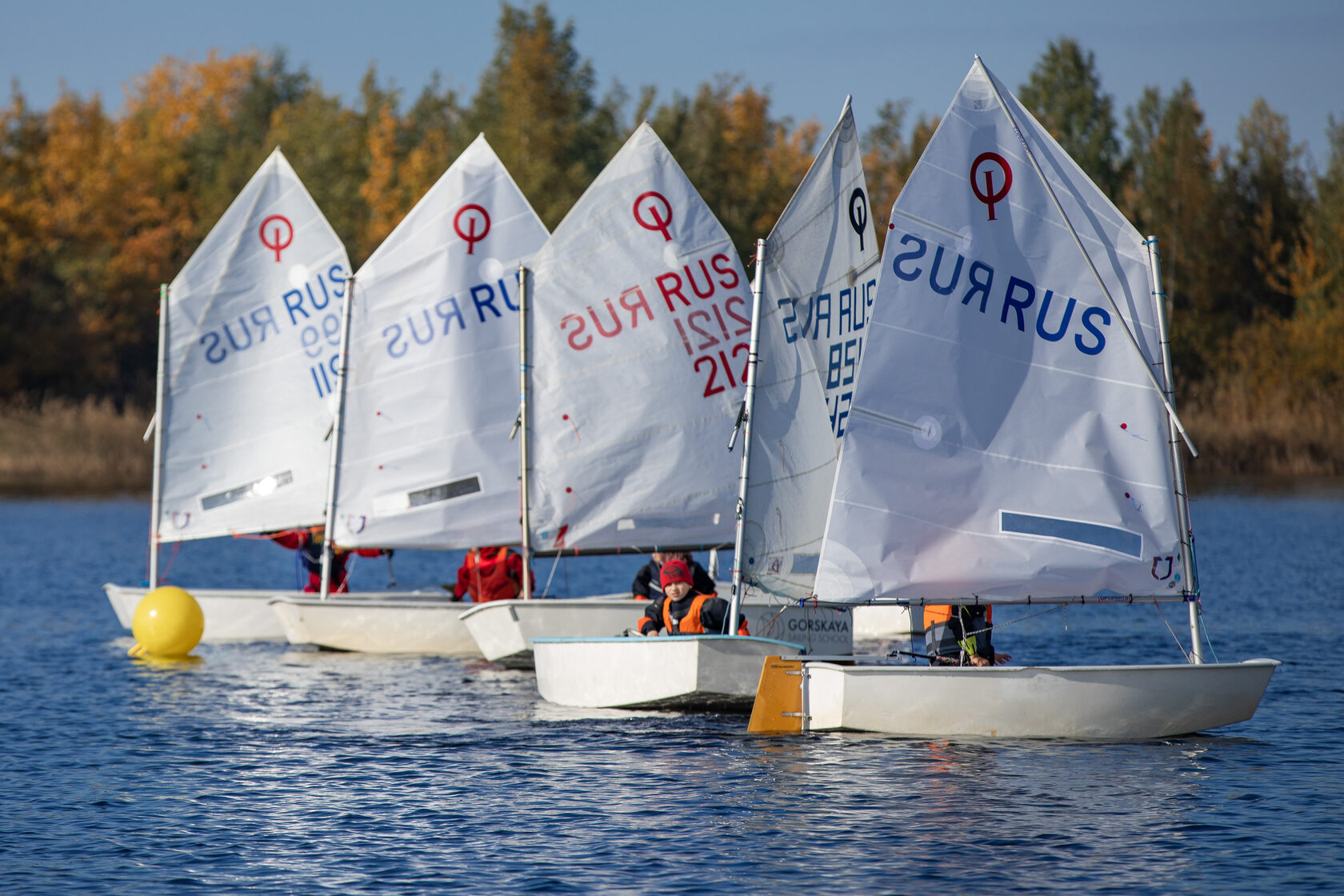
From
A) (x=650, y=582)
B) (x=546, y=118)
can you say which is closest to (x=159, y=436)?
(x=650, y=582)

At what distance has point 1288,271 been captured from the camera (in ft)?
198

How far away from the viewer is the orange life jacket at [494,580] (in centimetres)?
1973

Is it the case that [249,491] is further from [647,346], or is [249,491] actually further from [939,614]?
[939,614]

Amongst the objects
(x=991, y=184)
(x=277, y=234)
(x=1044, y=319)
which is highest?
(x=277, y=234)

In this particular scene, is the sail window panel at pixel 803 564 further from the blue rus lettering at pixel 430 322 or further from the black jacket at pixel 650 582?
the blue rus lettering at pixel 430 322

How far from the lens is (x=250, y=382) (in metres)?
22.0

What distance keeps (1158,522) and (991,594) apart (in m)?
1.55

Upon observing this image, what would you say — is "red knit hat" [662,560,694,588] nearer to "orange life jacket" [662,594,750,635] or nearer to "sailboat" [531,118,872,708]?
"orange life jacket" [662,594,750,635]

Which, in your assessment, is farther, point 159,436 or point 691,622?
point 159,436

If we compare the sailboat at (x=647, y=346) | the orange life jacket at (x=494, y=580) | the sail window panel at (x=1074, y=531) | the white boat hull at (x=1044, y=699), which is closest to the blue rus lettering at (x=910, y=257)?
the sail window panel at (x=1074, y=531)

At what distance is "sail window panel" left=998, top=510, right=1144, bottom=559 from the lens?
13.6m

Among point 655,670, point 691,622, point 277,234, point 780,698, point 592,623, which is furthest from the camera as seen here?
point 277,234

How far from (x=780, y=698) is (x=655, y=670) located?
4.92ft

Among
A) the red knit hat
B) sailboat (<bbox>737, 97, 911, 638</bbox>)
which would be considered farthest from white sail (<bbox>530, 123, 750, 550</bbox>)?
the red knit hat
